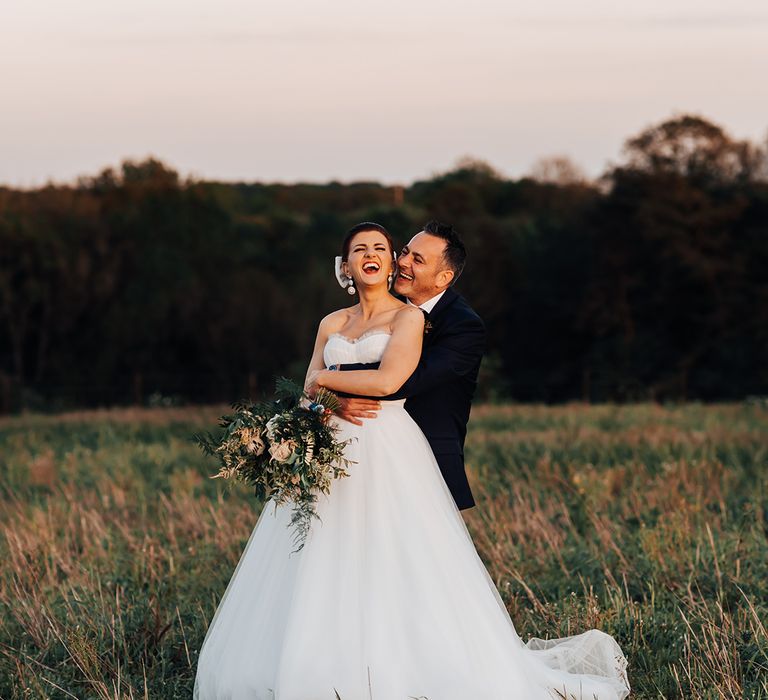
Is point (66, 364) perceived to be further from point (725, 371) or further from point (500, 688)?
point (500, 688)

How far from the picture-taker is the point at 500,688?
5.57m

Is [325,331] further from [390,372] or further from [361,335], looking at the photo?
[390,372]

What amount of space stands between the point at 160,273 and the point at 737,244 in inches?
862

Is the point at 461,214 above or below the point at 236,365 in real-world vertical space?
above

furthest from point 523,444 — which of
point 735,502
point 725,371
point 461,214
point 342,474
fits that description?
point 461,214

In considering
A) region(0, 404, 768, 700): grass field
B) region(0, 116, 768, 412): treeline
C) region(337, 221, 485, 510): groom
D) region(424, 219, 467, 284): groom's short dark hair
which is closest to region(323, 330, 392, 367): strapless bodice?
region(337, 221, 485, 510): groom

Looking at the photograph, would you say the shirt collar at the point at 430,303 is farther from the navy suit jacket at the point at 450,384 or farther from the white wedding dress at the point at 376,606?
the white wedding dress at the point at 376,606

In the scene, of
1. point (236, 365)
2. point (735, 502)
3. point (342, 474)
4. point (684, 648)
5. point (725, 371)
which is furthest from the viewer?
point (236, 365)

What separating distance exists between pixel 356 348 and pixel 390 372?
26 centimetres

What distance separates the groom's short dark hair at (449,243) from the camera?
6027 millimetres

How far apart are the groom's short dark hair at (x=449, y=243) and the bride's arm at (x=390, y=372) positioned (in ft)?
1.49

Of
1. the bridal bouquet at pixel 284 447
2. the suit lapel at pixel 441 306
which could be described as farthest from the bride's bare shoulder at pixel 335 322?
the bridal bouquet at pixel 284 447

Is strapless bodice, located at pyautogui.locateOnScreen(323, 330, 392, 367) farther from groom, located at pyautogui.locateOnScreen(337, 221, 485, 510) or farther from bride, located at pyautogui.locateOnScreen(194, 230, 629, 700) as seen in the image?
groom, located at pyautogui.locateOnScreen(337, 221, 485, 510)

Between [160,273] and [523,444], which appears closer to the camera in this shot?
[523,444]
